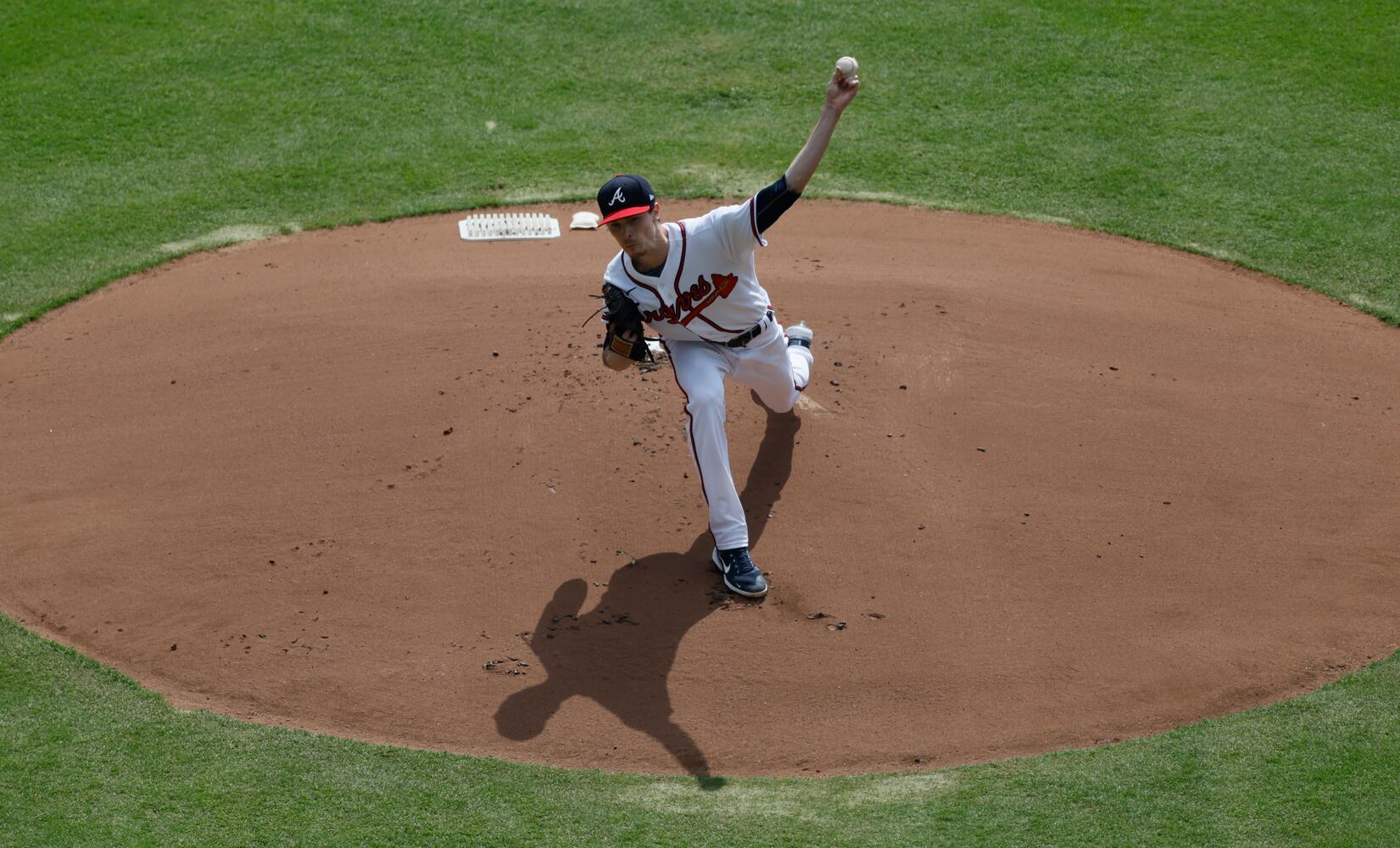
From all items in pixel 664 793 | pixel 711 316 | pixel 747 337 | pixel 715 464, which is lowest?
pixel 664 793

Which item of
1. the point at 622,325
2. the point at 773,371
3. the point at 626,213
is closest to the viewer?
the point at 626,213

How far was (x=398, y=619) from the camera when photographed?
20.4 feet

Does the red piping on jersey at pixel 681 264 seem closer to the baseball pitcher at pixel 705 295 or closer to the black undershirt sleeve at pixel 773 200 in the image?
the baseball pitcher at pixel 705 295

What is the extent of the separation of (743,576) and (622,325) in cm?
130

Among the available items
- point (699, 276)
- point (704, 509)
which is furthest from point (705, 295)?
point (704, 509)

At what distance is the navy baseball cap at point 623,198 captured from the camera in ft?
19.9

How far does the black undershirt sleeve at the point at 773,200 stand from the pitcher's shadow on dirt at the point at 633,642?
61.0 inches

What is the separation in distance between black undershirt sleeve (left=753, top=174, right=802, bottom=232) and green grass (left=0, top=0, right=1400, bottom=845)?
9.72ft

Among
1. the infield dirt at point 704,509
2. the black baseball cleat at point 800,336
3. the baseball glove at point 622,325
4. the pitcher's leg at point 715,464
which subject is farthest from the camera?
the black baseball cleat at point 800,336

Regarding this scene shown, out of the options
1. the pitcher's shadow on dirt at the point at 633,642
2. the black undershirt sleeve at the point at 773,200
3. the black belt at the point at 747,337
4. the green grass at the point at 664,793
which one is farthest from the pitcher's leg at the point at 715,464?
the green grass at the point at 664,793

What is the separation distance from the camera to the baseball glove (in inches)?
243

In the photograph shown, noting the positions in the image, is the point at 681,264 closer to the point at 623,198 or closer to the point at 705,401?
the point at 623,198

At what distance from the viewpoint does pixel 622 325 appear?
6172 mm

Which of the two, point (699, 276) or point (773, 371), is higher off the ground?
point (699, 276)
